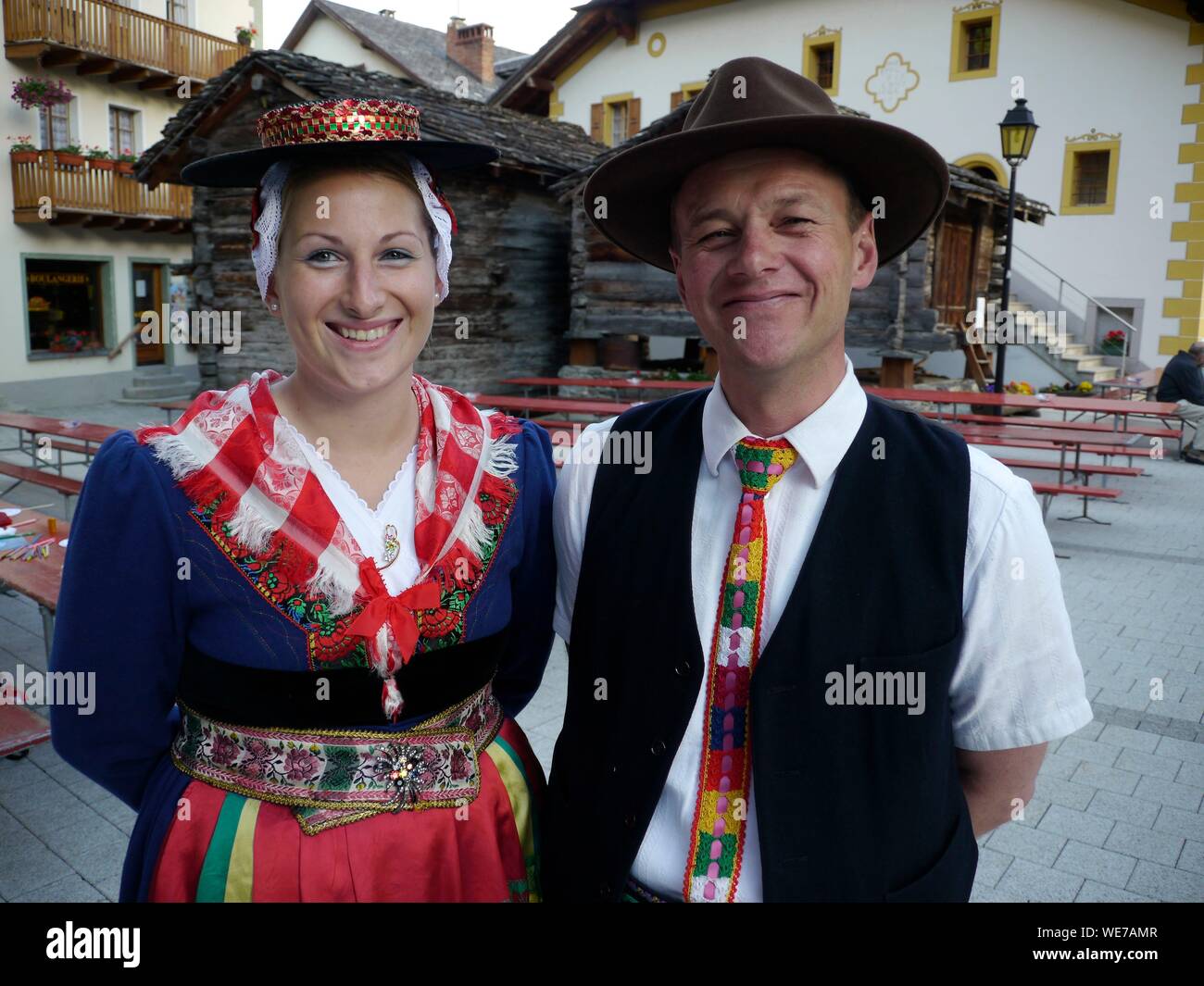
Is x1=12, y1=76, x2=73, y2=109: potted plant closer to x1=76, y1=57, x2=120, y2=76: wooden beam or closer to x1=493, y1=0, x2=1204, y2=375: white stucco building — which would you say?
x1=76, y1=57, x2=120, y2=76: wooden beam

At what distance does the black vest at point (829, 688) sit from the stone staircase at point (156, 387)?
61.2ft

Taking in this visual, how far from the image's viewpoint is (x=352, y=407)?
6.47 ft

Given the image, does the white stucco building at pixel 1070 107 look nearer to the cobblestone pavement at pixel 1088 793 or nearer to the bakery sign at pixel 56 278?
the cobblestone pavement at pixel 1088 793

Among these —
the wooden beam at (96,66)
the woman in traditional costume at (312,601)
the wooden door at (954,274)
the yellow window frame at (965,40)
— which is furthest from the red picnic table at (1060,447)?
the wooden beam at (96,66)

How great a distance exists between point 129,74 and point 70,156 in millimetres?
2863

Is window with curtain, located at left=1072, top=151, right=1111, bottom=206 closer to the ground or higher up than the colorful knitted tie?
higher up

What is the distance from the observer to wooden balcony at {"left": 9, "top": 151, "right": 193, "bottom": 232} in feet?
59.3

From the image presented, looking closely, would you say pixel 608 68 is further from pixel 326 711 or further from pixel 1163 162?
pixel 326 711

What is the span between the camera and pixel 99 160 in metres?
18.7

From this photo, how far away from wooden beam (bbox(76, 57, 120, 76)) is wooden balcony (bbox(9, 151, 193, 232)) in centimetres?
208

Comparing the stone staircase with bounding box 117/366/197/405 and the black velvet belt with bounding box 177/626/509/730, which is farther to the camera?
the stone staircase with bounding box 117/366/197/405

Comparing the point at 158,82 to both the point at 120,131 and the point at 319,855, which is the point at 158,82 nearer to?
the point at 120,131

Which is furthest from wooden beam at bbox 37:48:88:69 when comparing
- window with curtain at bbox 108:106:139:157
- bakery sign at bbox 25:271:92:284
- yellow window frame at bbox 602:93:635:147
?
yellow window frame at bbox 602:93:635:147

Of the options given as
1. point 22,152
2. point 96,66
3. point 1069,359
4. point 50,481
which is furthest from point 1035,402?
point 96,66
